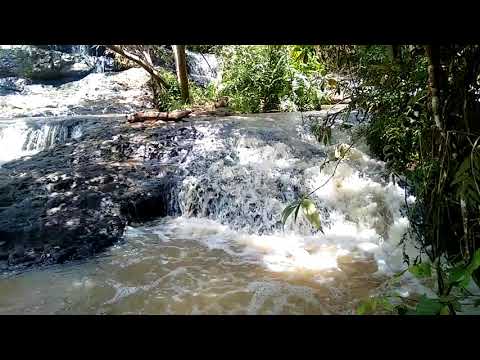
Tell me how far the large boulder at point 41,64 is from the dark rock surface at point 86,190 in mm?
7185

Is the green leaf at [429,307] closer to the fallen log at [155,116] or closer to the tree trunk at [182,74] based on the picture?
the fallen log at [155,116]

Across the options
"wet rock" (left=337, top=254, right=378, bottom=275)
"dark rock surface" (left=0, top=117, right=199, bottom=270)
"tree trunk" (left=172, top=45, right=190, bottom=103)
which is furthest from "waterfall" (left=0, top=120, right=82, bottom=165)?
"wet rock" (left=337, top=254, right=378, bottom=275)

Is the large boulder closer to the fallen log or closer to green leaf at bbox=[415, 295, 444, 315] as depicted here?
the fallen log

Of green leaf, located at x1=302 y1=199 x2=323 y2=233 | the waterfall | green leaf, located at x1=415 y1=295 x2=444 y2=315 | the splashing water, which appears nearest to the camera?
green leaf, located at x1=415 y1=295 x2=444 y2=315

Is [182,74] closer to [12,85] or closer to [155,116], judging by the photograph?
[155,116]

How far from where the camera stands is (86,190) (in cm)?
607

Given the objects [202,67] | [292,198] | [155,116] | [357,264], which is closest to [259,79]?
[155,116]

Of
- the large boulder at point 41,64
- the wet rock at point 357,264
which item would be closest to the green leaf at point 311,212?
the wet rock at point 357,264

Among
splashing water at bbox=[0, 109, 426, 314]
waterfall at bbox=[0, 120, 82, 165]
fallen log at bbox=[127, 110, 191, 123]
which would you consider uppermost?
fallen log at bbox=[127, 110, 191, 123]

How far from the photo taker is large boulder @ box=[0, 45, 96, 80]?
14617 mm

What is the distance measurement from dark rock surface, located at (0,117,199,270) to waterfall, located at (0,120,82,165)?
793 millimetres

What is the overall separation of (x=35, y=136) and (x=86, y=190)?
4352mm

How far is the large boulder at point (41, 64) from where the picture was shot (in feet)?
48.0
